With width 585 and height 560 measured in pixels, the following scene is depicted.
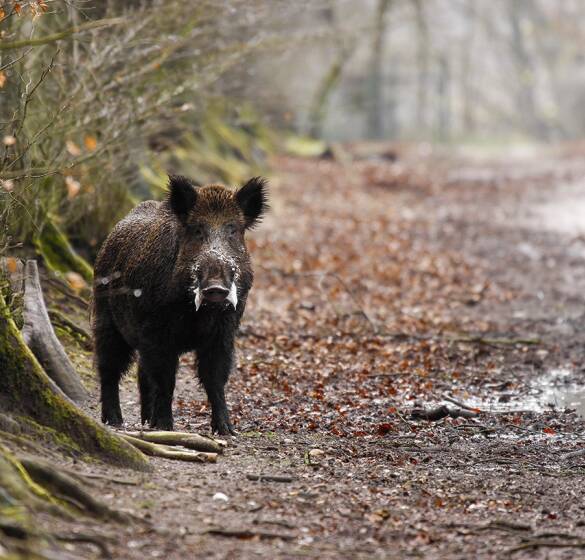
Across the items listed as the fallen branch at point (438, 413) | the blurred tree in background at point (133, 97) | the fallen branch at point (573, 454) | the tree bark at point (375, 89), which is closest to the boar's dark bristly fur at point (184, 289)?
the blurred tree in background at point (133, 97)

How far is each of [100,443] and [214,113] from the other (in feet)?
55.8

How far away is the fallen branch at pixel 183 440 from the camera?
672 cm

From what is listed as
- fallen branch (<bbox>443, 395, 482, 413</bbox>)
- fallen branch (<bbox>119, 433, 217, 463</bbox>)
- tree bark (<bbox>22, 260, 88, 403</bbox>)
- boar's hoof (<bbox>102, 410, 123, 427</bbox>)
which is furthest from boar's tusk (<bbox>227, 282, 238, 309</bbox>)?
fallen branch (<bbox>443, 395, 482, 413</bbox>)

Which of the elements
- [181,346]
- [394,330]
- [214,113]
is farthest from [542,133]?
[181,346]

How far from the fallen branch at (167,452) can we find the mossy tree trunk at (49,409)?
0.36 m

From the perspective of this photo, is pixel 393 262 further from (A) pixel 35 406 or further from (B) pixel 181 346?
(A) pixel 35 406

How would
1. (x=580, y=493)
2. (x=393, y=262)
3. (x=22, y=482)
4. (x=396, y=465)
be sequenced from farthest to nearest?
(x=393, y=262)
(x=396, y=465)
(x=580, y=493)
(x=22, y=482)

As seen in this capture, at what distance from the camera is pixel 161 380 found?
7.52m

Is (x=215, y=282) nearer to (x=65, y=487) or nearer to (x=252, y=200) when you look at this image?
(x=252, y=200)

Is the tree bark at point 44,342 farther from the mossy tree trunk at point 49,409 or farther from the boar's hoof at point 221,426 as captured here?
the mossy tree trunk at point 49,409

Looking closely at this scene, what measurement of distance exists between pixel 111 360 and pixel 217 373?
1093 mm

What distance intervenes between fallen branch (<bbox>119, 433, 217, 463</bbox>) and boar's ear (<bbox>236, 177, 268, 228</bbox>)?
1.94 metres

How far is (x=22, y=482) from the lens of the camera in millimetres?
5023

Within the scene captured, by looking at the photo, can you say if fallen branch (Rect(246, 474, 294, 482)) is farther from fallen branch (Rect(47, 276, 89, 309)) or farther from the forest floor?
fallen branch (Rect(47, 276, 89, 309))
